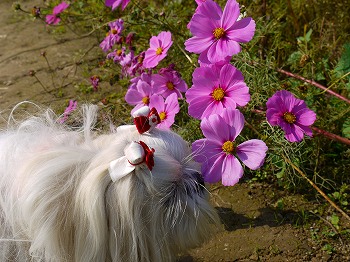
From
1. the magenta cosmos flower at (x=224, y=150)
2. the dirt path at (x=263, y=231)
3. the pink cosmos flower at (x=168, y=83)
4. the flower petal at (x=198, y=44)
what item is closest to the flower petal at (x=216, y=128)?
the magenta cosmos flower at (x=224, y=150)

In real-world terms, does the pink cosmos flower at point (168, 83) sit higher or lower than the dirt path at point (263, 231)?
higher

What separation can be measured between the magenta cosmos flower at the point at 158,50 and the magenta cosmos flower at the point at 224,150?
1.56ft

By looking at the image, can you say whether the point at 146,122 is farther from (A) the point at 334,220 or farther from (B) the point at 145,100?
(A) the point at 334,220

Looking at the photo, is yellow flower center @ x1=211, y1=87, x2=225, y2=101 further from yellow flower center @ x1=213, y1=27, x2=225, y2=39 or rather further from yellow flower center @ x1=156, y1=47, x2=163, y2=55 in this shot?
yellow flower center @ x1=156, y1=47, x2=163, y2=55

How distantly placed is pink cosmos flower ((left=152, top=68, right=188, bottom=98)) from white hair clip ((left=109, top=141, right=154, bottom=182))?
0.65m

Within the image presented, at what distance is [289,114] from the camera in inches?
68.6

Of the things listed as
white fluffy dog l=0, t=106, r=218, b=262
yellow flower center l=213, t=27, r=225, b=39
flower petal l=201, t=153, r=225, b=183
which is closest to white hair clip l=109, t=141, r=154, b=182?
white fluffy dog l=0, t=106, r=218, b=262

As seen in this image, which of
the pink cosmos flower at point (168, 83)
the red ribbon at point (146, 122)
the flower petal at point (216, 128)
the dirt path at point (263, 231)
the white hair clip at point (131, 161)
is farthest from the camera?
the dirt path at point (263, 231)

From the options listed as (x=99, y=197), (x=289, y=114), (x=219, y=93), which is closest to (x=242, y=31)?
(x=219, y=93)

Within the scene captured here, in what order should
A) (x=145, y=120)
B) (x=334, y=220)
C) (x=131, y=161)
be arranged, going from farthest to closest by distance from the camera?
A: (x=334, y=220) → (x=145, y=120) → (x=131, y=161)

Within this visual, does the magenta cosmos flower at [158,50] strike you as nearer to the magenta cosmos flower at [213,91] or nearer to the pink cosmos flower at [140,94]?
the pink cosmos flower at [140,94]

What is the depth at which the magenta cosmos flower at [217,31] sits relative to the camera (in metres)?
1.67

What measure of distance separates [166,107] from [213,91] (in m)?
0.24

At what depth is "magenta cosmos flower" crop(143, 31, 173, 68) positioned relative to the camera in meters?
2.02
